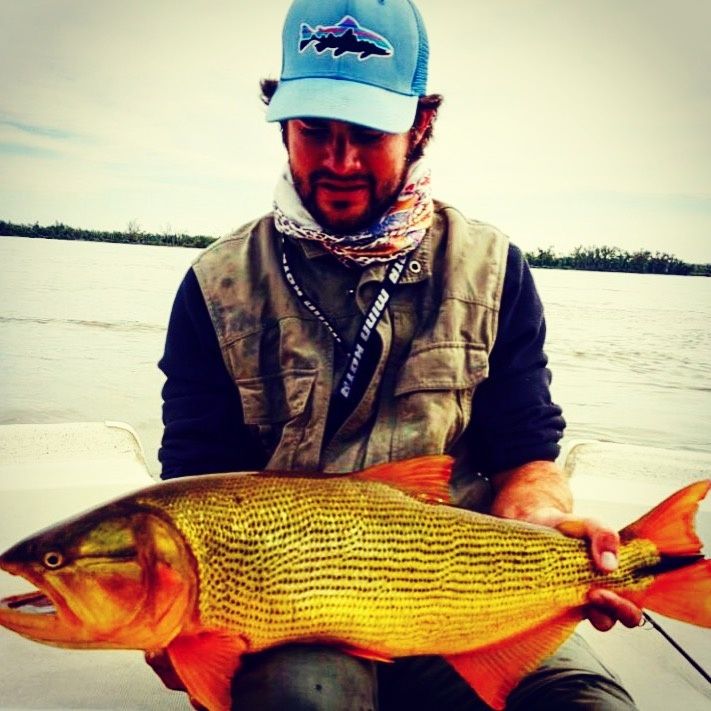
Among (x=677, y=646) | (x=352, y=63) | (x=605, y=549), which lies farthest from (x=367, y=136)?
(x=677, y=646)

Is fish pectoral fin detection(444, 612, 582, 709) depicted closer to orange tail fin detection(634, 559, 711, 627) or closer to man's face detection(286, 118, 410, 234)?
orange tail fin detection(634, 559, 711, 627)

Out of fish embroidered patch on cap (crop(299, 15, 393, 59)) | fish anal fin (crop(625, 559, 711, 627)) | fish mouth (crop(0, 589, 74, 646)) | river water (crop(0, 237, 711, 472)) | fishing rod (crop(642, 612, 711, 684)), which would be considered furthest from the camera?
river water (crop(0, 237, 711, 472))

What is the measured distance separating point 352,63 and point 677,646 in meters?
2.23

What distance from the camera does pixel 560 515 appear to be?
218cm

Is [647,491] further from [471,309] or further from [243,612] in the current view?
[243,612]

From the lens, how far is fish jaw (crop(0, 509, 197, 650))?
1641mm

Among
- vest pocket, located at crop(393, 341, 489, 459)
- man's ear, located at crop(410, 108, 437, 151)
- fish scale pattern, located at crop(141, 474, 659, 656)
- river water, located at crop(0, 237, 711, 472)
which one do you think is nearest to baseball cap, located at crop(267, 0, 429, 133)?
man's ear, located at crop(410, 108, 437, 151)

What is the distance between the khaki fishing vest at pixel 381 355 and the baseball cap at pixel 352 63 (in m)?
0.47

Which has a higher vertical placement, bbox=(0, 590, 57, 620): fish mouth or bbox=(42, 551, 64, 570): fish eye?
bbox=(42, 551, 64, 570): fish eye

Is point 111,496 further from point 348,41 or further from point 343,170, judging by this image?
point 348,41

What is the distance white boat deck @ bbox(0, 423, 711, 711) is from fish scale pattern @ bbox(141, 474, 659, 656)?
77 centimetres

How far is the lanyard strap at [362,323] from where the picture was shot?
98.0 inches

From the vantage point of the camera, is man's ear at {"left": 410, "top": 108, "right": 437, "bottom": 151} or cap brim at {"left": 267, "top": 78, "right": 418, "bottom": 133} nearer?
cap brim at {"left": 267, "top": 78, "right": 418, "bottom": 133}

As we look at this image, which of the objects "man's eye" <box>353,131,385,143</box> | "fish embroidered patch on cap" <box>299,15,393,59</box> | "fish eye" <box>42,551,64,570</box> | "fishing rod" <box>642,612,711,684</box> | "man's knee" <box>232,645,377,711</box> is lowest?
"fishing rod" <box>642,612,711,684</box>
